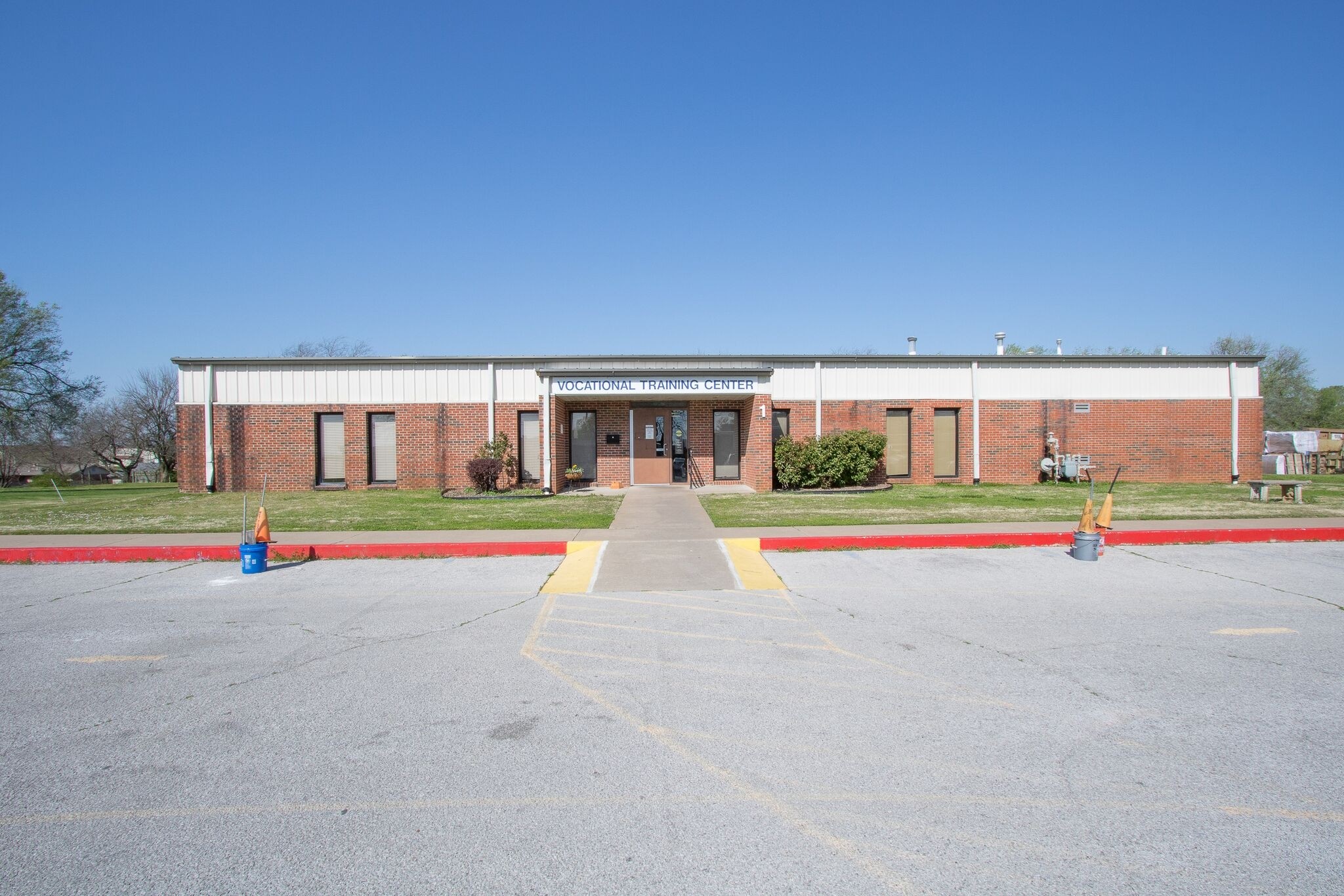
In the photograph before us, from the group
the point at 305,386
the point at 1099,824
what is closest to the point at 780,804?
the point at 1099,824

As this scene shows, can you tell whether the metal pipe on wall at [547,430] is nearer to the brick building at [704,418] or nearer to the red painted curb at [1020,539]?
the brick building at [704,418]

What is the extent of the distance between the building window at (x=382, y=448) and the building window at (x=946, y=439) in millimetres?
16681

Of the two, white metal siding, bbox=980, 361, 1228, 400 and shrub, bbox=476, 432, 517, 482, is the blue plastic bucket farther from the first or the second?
white metal siding, bbox=980, 361, 1228, 400

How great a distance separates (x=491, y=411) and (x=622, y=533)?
1024 cm

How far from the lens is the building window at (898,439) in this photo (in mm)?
22188

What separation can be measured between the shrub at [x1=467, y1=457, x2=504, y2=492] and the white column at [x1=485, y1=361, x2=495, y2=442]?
1.63 meters

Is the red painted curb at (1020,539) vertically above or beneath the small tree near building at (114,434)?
beneath

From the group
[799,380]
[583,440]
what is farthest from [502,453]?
[799,380]

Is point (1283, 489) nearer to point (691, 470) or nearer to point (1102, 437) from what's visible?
point (1102, 437)

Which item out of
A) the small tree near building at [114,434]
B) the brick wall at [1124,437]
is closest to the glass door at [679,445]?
the brick wall at [1124,437]

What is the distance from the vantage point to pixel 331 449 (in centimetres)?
2162

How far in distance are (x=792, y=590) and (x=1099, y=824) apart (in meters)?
5.17

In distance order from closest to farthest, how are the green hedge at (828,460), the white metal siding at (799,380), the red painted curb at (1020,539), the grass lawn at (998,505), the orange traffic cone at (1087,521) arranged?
the orange traffic cone at (1087,521) → the red painted curb at (1020,539) → the grass lawn at (998,505) → the green hedge at (828,460) → the white metal siding at (799,380)

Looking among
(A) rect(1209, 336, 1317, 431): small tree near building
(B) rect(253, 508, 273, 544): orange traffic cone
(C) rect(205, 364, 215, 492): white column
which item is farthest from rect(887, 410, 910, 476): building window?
(A) rect(1209, 336, 1317, 431): small tree near building
